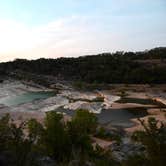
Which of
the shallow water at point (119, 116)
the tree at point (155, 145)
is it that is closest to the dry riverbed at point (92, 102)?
the shallow water at point (119, 116)

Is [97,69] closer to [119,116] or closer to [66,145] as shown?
[119,116]

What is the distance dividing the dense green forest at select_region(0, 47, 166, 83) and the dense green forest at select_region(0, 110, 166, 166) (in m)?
70.1

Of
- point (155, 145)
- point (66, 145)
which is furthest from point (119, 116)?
point (155, 145)

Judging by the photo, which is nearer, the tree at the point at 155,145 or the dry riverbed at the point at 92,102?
the tree at the point at 155,145

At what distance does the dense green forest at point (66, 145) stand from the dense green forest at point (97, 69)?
70.1m

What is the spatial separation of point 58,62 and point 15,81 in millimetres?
20717

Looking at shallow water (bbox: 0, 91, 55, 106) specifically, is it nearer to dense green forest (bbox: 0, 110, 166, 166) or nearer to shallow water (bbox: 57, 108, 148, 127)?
shallow water (bbox: 57, 108, 148, 127)

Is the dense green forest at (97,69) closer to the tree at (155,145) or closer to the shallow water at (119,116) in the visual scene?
the shallow water at (119,116)

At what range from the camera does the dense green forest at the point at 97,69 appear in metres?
99.3

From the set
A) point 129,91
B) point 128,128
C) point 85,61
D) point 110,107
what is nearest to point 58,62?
point 85,61

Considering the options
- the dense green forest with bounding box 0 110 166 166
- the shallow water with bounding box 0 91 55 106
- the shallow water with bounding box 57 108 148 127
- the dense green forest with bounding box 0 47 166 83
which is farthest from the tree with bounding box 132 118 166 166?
the dense green forest with bounding box 0 47 166 83

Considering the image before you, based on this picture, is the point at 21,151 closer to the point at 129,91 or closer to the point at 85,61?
the point at 129,91

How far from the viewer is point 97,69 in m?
110

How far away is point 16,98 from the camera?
7806cm
